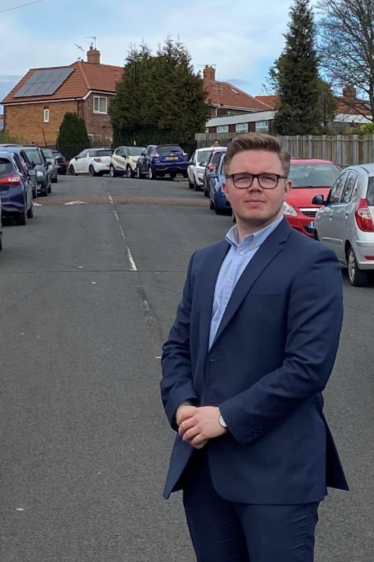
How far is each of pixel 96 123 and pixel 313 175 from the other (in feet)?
207

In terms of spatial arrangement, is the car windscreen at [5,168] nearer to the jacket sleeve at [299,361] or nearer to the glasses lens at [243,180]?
the glasses lens at [243,180]

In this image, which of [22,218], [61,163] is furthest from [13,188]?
[61,163]

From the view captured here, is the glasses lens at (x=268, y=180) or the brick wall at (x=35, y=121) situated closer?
Answer: the glasses lens at (x=268, y=180)

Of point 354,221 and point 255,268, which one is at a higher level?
point 255,268

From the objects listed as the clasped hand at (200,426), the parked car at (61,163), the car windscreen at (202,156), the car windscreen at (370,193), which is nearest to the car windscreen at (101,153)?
the parked car at (61,163)

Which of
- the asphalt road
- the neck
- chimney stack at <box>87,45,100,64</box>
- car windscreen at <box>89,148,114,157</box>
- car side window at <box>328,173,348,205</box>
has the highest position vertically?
chimney stack at <box>87,45,100,64</box>

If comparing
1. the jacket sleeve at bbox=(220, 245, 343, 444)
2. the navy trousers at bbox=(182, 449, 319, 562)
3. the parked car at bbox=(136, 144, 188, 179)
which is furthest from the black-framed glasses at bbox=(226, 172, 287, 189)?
the parked car at bbox=(136, 144, 188, 179)

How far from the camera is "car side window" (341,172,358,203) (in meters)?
13.9

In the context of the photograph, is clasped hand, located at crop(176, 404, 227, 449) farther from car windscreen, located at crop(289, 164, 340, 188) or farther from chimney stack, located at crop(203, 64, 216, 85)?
chimney stack, located at crop(203, 64, 216, 85)

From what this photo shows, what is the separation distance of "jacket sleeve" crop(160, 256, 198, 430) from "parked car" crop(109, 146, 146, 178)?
47.7 metres

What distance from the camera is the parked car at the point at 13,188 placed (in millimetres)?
22062

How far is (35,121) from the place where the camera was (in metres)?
82.2

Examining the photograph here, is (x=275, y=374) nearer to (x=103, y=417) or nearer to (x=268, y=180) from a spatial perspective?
(x=268, y=180)

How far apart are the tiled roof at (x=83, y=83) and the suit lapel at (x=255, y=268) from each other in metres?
76.9
